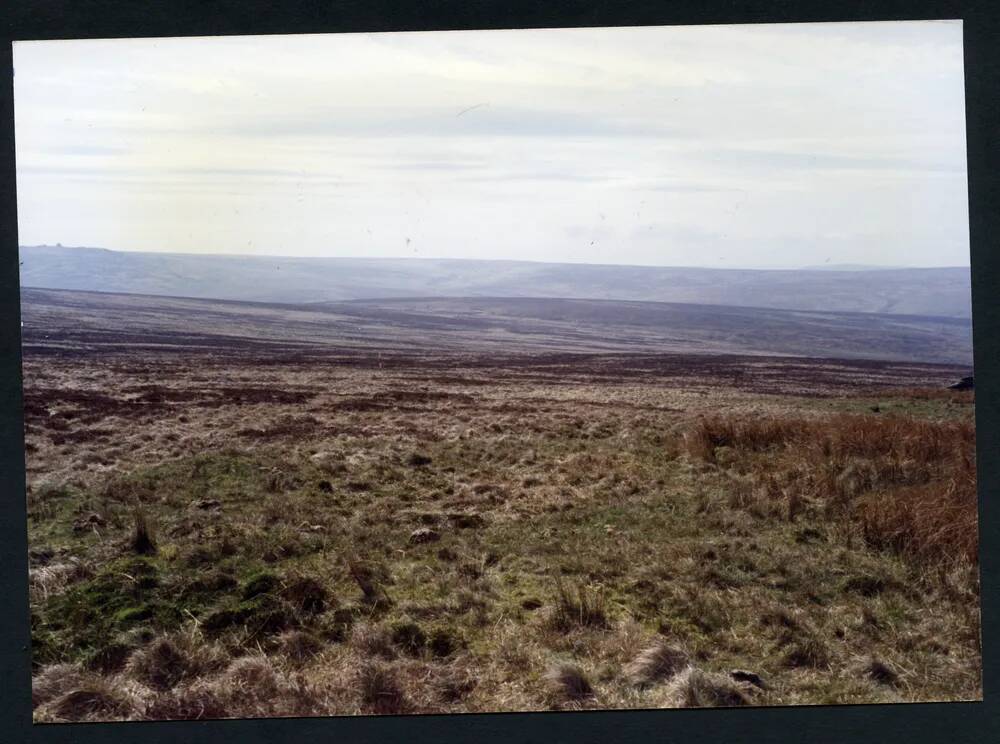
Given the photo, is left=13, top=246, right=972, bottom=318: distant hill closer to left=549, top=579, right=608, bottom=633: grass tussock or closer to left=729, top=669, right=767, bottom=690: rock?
left=729, top=669, right=767, bottom=690: rock

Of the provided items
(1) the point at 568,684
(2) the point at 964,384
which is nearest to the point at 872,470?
(2) the point at 964,384

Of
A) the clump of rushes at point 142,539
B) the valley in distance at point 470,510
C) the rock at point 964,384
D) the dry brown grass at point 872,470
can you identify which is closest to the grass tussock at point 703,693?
the valley in distance at point 470,510

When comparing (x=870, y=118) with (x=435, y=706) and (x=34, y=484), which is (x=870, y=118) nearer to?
(x=435, y=706)

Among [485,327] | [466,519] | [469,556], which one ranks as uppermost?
[485,327]

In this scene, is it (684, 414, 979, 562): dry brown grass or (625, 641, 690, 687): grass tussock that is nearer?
(625, 641, 690, 687): grass tussock

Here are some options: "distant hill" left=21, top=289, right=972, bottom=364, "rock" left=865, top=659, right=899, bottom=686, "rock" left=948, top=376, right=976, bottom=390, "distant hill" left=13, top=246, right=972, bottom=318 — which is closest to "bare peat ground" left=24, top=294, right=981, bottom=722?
"rock" left=865, top=659, right=899, bottom=686

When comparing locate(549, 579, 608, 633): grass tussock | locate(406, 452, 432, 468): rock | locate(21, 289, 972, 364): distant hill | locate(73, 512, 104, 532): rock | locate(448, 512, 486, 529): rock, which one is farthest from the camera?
locate(21, 289, 972, 364): distant hill

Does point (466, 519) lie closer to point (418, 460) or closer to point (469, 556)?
point (469, 556)
